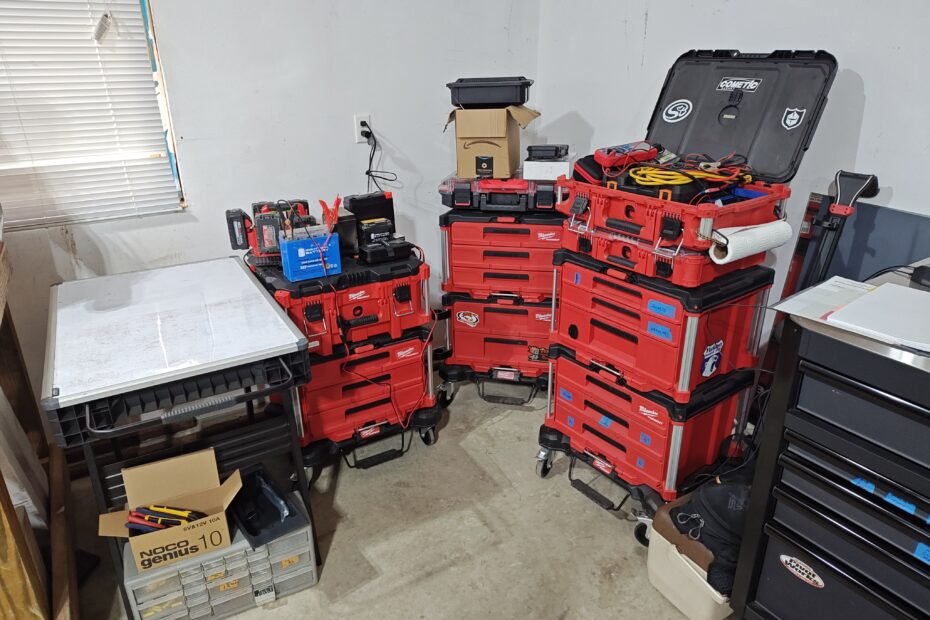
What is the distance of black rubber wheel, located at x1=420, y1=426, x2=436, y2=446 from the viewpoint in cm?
259

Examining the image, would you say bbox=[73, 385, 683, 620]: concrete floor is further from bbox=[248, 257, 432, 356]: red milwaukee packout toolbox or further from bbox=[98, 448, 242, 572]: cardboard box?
bbox=[248, 257, 432, 356]: red milwaukee packout toolbox

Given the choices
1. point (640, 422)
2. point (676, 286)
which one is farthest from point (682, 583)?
point (676, 286)

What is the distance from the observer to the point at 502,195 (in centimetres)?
257

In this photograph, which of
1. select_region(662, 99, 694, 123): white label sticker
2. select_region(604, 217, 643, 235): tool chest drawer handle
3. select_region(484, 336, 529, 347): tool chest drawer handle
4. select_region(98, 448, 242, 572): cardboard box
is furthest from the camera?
select_region(484, 336, 529, 347): tool chest drawer handle

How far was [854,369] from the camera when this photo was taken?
125 centimetres

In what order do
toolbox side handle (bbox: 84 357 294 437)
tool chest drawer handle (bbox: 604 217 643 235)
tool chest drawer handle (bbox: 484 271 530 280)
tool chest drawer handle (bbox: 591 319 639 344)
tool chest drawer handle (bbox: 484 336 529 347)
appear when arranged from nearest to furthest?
1. toolbox side handle (bbox: 84 357 294 437)
2. tool chest drawer handle (bbox: 604 217 643 235)
3. tool chest drawer handle (bbox: 591 319 639 344)
4. tool chest drawer handle (bbox: 484 271 530 280)
5. tool chest drawer handle (bbox: 484 336 529 347)

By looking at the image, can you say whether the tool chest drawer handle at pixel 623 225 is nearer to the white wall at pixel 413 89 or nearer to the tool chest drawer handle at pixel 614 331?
the tool chest drawer handle at pixel 614 331

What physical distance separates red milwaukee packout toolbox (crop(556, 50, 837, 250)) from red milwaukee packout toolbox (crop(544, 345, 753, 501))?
523 mm

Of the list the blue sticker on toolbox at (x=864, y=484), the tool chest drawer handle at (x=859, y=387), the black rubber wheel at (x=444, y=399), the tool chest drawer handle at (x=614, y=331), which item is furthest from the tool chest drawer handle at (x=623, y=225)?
the black rubber wheel at (x=444, y=399)

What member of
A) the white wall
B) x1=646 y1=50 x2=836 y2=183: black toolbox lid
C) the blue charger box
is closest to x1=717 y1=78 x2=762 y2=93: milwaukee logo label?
x1=646 y1=50 x2=836 y2=183: black toolbox lid

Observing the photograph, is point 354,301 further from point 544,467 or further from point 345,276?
point 544,467

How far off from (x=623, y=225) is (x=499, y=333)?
97 cm

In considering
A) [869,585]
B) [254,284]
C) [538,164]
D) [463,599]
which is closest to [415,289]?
[254,284]

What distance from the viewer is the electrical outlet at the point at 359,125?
2.73m
